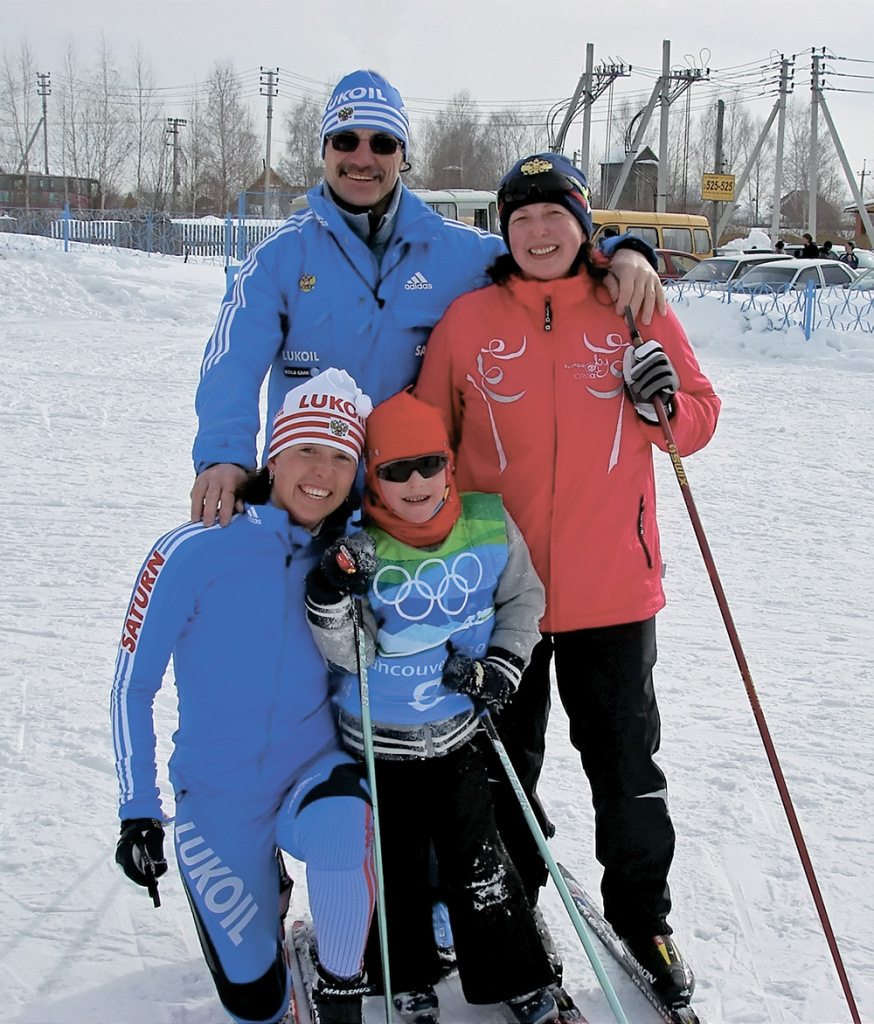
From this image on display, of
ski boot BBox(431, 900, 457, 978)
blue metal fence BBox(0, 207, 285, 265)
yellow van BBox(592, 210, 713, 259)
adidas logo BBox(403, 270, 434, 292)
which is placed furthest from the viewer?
blue metal fence BBox(0, 207, 285, 265)

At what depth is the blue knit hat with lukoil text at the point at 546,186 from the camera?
2289 mm

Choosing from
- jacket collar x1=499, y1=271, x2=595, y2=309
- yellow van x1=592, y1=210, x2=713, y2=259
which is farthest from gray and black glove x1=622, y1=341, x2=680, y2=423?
yellow van x1=592, y1=210, x2=713, y2=259

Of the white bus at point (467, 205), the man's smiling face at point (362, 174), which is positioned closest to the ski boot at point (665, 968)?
the man's smiling face at point (362, 174)

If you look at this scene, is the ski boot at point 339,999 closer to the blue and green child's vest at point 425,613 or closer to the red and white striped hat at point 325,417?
the blue and green child's vest at point 425,613

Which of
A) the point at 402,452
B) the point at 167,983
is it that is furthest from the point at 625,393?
the point at 167,983

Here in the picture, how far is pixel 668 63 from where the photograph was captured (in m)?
35.5

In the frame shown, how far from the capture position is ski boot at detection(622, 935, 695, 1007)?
2264mm

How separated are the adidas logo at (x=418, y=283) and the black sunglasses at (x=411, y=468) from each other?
0.58 meters

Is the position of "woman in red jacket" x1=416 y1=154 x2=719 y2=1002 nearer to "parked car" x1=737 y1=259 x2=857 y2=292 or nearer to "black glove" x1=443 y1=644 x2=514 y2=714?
"black glove" x1=443 y1=644 x2=514 y2=714

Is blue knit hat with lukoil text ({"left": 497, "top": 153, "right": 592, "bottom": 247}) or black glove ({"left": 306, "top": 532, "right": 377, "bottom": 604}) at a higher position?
blue knit hat with lukoil text ({"left": 497, "top": 153, "right": 592, "bottom": 247})

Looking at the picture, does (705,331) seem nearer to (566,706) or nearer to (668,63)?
(566,706)

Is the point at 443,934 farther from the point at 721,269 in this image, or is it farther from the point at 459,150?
the point at 459,150

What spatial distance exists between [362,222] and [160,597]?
1119 mm

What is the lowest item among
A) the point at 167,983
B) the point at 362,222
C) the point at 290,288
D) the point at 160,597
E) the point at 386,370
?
the point at 167,983
